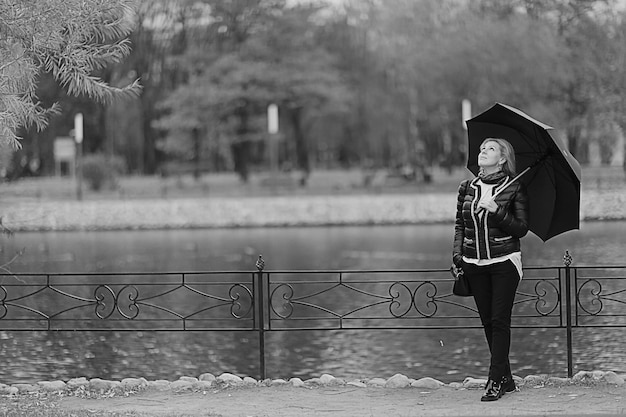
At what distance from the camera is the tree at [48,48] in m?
8.01

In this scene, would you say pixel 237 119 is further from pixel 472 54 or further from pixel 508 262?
pixel 508 262

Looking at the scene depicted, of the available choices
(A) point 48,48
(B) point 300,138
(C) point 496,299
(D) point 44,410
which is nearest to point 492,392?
(C) point 496,299

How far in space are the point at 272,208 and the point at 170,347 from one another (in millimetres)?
23469

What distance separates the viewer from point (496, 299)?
7879 millimetres

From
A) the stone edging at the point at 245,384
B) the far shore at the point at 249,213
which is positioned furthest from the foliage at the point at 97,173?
the stone edging at the point at 245,384

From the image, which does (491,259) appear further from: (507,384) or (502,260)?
→ (507,384)

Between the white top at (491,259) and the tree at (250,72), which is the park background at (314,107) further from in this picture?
the white top at (491,259)

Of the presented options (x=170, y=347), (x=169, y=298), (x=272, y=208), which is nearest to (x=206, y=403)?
(x=170, y=347)

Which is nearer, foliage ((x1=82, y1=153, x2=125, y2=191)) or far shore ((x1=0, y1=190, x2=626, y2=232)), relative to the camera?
far shore ((x1=0, y1=190, x2=626, y2=232))

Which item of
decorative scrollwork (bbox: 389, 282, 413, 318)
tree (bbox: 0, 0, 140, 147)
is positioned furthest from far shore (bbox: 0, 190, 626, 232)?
tree (bbox: 0, 0, 140, 147)

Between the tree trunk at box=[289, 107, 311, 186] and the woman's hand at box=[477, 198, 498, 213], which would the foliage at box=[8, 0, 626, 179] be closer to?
the tree trunk at box=[289, 107, 311, 186]

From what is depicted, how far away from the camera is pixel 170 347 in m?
12.6

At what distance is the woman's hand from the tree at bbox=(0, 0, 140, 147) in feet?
10.7

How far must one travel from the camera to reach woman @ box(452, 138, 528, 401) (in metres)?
7.78
